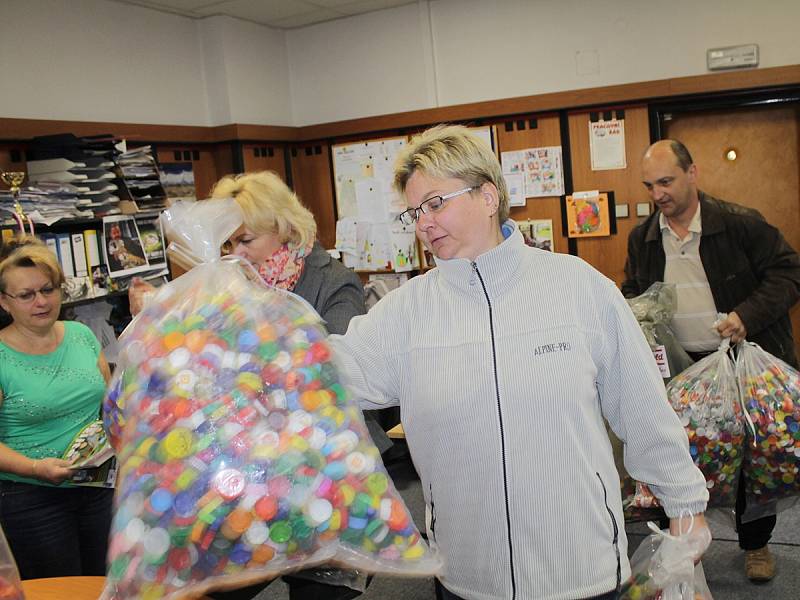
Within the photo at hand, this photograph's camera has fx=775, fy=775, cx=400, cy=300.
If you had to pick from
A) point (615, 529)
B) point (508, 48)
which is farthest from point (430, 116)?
point (615, 529)

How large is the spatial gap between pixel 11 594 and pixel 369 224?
166 inches

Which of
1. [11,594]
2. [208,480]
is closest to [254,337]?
[208,480]

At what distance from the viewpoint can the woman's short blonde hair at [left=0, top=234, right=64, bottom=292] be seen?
2508 millimetres

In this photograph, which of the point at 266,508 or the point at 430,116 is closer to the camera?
the point at 266,508

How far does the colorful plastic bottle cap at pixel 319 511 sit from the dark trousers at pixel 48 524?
5.23ft

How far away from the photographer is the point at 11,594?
1.29 metres

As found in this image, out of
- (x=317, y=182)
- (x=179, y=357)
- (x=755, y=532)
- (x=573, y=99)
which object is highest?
(x=573, y=99)

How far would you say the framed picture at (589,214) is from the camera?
15.4 feet

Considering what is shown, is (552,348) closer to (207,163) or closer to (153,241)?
(153,241)

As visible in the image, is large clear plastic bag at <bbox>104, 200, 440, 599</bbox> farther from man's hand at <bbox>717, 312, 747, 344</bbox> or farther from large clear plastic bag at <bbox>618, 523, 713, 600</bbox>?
man's hand at <bbox>717, 312, 747, 344</bbox>

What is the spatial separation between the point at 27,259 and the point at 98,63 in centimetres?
216

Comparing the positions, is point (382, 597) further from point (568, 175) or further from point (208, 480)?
point (568, 175)

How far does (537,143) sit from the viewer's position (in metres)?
4.82

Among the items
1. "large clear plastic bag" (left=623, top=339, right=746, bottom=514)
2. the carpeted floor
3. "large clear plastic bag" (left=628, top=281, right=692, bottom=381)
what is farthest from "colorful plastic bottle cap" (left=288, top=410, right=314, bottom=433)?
the carpeted floor
